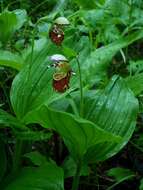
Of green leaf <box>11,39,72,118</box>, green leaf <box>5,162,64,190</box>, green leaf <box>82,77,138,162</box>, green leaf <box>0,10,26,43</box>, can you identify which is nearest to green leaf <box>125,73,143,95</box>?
green leaf <box>82,77,138,162</box>

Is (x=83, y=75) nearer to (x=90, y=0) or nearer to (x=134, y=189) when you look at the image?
(x=134, y=189)

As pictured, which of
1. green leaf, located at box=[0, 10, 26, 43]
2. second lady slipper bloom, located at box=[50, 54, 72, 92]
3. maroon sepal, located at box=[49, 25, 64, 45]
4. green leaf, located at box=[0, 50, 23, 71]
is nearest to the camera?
second lady slipper bloom, located at box=[50, 54, 72, 92]

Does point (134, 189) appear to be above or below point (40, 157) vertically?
below

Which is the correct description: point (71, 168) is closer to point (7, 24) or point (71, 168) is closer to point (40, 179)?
point (40, 179)

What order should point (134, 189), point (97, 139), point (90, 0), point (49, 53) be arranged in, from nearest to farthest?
1. point (97, 139)
2. point (49, 53)
3. point (134, 189)
4. point (90, 0)

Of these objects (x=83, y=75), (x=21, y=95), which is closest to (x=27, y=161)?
(x=21, y=95)

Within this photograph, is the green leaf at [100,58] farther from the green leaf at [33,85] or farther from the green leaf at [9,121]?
the green leaf at [9,121]

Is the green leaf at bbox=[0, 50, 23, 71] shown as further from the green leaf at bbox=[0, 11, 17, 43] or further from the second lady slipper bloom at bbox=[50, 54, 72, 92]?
the second lady slipper bloom at bbox=[50, 54, 72, 92]

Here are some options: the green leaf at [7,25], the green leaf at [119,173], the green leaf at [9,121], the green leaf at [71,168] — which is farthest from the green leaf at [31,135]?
the green leaf at [7,25]
